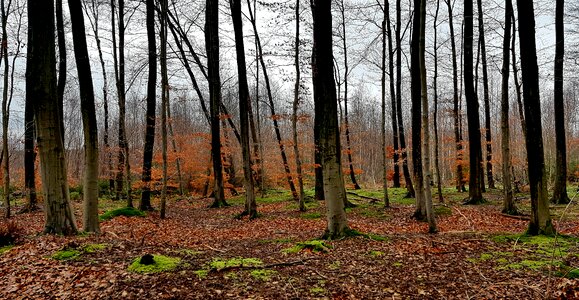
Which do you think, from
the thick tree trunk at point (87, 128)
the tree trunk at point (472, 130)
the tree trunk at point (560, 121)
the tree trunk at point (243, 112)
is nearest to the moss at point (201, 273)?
the thick tree trunk at point (87, 128)

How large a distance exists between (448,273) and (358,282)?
1.37 m

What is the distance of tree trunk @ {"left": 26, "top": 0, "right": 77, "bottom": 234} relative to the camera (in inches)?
260

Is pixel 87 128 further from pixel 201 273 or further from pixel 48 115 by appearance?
pixel 201 273

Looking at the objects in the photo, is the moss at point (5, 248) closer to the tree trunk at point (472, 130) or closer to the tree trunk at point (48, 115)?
the tree trunk at point (48, 115)

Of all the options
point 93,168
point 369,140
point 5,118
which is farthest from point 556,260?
point 369,140

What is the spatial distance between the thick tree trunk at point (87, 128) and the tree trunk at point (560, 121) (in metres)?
14.6

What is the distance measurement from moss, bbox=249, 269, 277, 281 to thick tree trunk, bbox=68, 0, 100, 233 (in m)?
4.55

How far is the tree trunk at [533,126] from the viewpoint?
670 cm

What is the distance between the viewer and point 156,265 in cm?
495

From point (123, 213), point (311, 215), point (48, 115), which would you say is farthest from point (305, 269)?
point (123, 213)

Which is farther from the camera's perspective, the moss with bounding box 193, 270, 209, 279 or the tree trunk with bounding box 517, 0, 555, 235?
the tree trunk with bounding box 517, 0, 555, 235

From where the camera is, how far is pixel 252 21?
16.6m

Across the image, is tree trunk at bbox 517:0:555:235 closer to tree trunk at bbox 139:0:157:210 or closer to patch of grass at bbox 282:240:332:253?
patch of grass at bbox 282:240:332:253

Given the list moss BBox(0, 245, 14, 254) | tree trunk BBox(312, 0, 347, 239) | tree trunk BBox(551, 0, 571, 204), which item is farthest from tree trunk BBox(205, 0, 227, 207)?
tree trunk BBox(551, 0, 571, 204)
